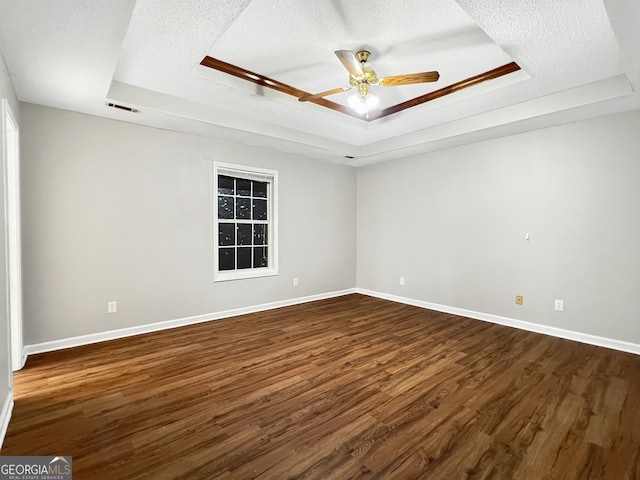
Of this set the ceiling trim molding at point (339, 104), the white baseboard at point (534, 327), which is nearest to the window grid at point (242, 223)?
the ceiling trim molding at point (339, 104)

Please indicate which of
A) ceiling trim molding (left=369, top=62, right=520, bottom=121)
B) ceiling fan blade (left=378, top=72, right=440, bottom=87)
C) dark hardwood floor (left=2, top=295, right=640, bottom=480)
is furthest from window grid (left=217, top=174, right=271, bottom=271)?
ceiling fan blade (left=378, top=72, right=440, bottom=87)

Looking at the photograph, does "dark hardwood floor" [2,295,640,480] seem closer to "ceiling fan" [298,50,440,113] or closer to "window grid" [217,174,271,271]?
"window grid" [217,174,271,271]

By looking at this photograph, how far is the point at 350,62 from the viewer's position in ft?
7.80

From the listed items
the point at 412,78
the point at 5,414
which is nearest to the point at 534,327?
the point at 412,78

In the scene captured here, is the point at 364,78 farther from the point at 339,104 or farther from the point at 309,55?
the point at 339,104

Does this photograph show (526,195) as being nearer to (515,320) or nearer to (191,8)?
(515,320)

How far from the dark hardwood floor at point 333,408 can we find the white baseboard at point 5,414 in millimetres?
51

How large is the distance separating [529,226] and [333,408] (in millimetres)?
3285

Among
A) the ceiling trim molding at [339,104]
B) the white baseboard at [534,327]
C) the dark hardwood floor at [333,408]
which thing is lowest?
the dark hardwood floor at [333,408]

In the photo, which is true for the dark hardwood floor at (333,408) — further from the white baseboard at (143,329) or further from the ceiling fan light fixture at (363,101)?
the ceiling fan light fixture at (363,101)

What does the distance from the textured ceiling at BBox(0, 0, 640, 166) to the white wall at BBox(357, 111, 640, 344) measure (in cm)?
43

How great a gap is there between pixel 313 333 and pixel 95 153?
3.14 meters

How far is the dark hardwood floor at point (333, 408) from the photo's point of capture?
5.33 feet

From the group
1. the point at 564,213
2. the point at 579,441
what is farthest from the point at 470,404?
the point at 564,213
